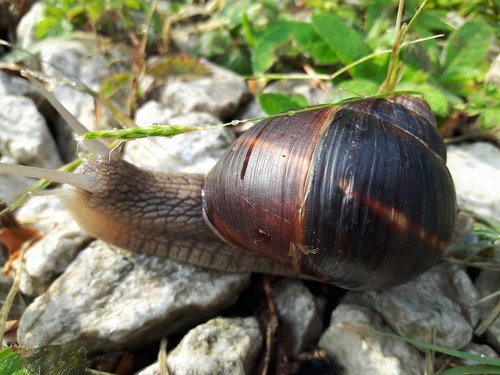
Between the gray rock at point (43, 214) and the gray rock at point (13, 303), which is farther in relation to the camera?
the gray rock at point (43, 214)

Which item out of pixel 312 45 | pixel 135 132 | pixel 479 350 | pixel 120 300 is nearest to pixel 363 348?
pixel 479 350

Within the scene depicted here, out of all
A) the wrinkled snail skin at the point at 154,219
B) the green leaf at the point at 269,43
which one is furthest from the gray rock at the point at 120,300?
the green leaf at the point at 269,43

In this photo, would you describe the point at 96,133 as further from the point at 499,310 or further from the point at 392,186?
the point at 499,310

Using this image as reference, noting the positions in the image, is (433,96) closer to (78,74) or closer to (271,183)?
(271,183)

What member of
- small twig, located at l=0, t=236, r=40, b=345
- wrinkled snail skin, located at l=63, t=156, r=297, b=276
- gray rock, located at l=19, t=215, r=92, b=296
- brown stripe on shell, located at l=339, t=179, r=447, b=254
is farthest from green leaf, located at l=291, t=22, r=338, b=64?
small twig, located at l=0, t=236, r=40, b=345

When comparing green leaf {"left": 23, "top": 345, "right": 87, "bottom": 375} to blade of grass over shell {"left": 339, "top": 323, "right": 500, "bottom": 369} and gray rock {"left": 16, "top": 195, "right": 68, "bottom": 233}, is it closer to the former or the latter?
gray rock {"left": 16, "top": 195, "right": 68, "bottom": 233}

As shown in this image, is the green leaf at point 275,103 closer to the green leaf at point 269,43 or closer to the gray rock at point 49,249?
the green leaf at point 269,43
